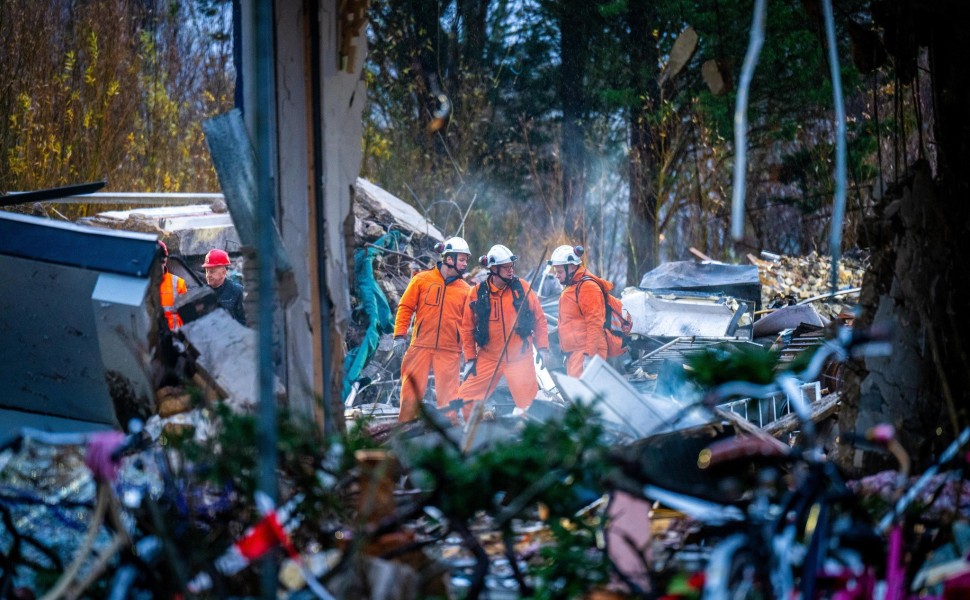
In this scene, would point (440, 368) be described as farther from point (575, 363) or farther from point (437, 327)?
point (575, 363)

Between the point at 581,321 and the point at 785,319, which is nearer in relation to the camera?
the point at 581,321

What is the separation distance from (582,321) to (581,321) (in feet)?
0.04

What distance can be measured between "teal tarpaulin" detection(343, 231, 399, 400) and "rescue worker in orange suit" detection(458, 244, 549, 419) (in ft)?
4.24

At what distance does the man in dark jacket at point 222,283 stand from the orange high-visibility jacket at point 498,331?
2.28 meters

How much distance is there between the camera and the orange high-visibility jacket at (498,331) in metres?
10.4

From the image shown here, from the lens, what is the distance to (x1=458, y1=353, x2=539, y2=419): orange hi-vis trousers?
33.6ft

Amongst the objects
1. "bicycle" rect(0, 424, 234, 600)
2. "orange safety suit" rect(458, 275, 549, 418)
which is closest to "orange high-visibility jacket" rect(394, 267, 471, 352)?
"orange safety suit" rect(458, 275, 549, 418)

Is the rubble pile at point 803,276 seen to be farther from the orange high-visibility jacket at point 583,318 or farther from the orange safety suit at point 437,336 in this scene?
the orange safety suit at point 437,336

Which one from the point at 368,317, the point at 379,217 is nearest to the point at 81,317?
the point at 368,317

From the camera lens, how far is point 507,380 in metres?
10.3

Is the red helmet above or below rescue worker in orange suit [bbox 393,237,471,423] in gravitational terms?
above

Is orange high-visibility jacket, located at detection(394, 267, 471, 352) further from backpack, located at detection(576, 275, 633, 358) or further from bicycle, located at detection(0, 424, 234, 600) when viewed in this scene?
bicycle, located at detection(0, 424, 234, 600)

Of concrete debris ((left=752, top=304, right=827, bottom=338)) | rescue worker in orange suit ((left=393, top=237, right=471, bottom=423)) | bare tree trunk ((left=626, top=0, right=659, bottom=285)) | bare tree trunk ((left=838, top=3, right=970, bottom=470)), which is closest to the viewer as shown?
bare tree trunk ((left=838, top=3, right=970, bottom=470))

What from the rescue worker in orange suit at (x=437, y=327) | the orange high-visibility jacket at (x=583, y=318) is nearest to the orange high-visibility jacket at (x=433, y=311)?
the rescue worker in orange suit at (x=437, y=327)
